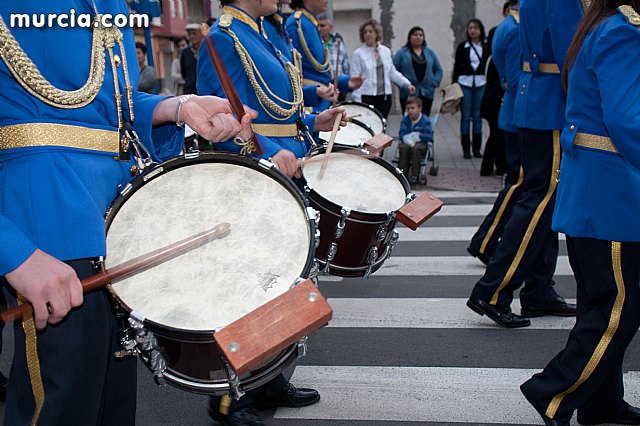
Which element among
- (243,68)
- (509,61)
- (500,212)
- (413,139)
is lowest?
(413,139)

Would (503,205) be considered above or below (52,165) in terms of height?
below

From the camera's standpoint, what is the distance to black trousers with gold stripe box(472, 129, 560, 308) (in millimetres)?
4285

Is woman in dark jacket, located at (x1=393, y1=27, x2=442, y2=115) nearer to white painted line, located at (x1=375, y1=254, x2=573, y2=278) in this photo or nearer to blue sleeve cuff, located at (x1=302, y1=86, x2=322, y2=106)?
white painted line, located at (x1=375, y1=254, x2=573, y2=278)

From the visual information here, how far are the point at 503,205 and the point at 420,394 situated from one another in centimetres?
211

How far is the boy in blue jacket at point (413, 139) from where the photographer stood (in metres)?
9.53

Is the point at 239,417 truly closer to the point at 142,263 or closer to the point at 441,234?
the point at 142,263

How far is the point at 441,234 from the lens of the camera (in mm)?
6996

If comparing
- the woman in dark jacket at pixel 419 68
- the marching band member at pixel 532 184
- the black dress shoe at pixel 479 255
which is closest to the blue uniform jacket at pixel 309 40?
the black dress shoe at pixel 479 255

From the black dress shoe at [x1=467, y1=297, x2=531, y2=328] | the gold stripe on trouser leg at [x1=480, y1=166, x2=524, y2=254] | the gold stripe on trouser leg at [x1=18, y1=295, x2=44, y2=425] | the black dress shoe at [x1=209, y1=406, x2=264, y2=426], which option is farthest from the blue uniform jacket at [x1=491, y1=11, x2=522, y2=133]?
the gold stripe on trouser leg at [x1=18, y1=295, x2=44, y2=425]

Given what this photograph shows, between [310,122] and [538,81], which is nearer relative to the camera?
[310,122]

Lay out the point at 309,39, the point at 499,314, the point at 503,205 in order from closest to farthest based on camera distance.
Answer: the point at 499,314, the point at 503,205, the point at 309,39

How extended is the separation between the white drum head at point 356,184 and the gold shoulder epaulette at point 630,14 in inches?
51.3

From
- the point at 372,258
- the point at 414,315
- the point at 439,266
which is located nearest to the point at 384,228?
the point at 372,258

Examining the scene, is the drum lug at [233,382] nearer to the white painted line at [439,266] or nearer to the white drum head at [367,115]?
the white painted line at [439,266]
